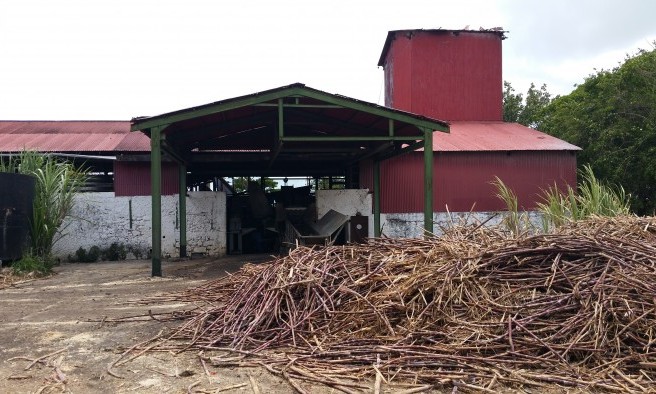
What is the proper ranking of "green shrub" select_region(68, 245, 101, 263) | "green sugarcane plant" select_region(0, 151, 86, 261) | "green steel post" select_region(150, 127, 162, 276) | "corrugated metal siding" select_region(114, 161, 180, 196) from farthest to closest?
"corrugated metal siding" select_region(114, 161, 180, 196) < "green shrub" select_region(68, 245, 101, 263) < "green sugarcane plant" select_region(0, 151, 86, 261) < "green steel post" select_region(150, 127, 162, 276)

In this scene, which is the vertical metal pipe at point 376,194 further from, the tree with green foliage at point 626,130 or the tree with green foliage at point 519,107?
the tree with green foliage at point 519,107

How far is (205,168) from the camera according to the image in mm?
16406

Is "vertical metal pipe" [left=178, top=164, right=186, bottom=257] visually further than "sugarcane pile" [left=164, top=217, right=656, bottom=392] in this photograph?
Yes

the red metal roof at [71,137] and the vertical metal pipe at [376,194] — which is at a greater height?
the red metal roof at [71,137]

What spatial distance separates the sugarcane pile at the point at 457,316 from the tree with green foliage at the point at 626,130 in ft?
39.0

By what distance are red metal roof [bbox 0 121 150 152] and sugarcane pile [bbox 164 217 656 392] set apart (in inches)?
431

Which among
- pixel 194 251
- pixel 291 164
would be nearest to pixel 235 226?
pixel 194 251

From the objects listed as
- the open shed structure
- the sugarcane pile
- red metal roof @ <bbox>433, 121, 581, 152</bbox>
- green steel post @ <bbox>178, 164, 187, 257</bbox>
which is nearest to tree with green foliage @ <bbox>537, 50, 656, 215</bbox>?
red metal roof @ <bbox>433, 121, 581, 152</bbox>

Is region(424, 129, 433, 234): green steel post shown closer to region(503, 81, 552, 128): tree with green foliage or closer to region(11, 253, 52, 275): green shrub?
region(11, 253, 52, 275): green shrub

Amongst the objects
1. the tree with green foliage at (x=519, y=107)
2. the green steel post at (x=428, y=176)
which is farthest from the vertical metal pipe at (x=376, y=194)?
the tree with green foliage at (x=519, y=107)

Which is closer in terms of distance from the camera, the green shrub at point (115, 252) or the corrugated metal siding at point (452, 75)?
the green shrub at point (115, 252)

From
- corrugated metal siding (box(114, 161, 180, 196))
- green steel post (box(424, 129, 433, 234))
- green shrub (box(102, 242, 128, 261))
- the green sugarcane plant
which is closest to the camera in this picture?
green steel post (box(424, 129, 433, 234))

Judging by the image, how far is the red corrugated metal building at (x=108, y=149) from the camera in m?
14.7

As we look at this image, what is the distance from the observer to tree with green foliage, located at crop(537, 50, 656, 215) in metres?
16.1
